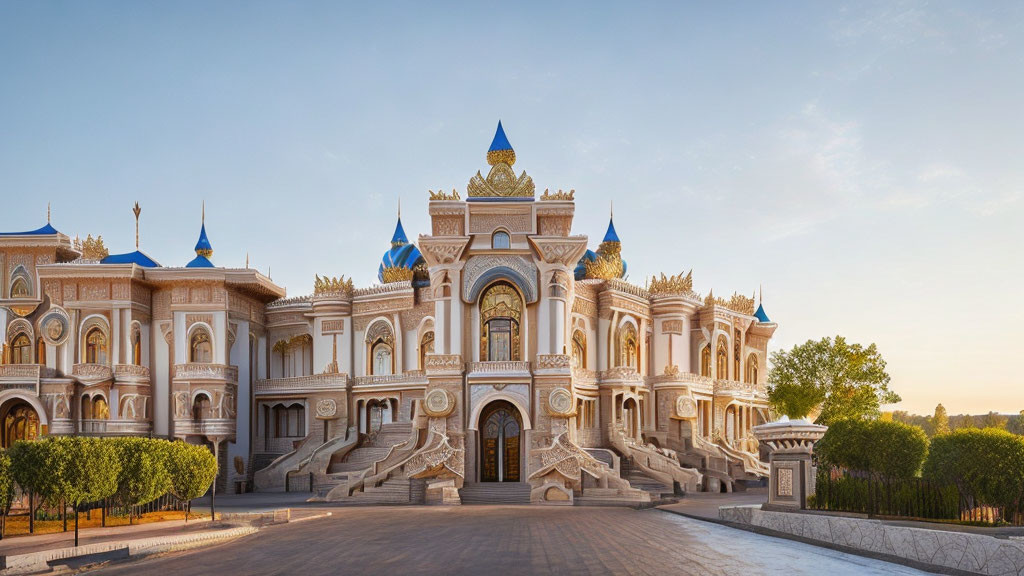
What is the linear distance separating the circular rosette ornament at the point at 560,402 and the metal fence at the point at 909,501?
16.2m

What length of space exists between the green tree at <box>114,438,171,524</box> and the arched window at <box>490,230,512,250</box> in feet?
57.4

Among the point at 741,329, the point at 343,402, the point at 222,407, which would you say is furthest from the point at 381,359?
the point at 741,329

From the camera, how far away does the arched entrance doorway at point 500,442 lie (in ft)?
126

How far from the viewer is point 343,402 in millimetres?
47000

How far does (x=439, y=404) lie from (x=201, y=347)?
47.7ft

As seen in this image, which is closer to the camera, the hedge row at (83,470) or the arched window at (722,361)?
the hedge row at (83,470)

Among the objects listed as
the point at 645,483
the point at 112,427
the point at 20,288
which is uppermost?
the point at 20,288

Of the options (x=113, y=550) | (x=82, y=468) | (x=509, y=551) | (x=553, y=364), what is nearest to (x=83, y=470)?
(x=82, y=468)

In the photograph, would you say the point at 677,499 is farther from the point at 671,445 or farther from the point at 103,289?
the point at 103,289

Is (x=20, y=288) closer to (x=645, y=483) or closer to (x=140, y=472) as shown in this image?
(x=140, y=472)

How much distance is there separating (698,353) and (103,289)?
31.4m

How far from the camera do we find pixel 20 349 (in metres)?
44.3

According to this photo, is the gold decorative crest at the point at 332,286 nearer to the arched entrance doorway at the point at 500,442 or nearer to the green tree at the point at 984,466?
the arched entrance doorway at the point at 500,442

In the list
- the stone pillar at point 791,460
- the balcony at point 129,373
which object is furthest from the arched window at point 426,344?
the stone pillar at point 791,460
